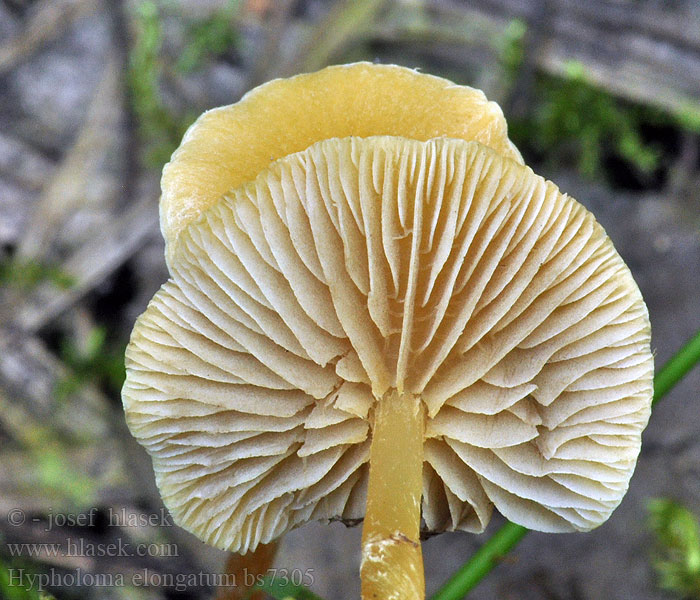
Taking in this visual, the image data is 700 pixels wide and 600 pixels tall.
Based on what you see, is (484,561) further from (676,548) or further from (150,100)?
(150,100)

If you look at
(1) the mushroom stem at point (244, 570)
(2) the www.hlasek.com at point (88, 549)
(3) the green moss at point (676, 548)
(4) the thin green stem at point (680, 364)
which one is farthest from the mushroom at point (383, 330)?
(2) the www.hlasek.com at point (88, 549)

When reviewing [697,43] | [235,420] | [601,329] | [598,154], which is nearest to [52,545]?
[235,420]

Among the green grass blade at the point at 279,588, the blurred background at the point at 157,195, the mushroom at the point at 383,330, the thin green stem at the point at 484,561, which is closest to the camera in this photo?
the mushroom at the point at 383,330

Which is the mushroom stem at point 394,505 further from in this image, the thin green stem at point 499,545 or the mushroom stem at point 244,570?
the mushroom stem at point 244,570

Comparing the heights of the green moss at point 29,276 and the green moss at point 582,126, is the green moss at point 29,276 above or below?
below

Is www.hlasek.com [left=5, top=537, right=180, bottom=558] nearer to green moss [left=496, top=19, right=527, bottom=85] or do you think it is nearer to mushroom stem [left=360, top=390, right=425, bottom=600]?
mushroom stem [left=360, top=390, right=425, bottom=600]

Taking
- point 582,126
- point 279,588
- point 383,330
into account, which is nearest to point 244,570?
point 279,588
